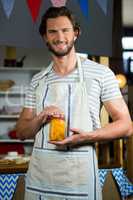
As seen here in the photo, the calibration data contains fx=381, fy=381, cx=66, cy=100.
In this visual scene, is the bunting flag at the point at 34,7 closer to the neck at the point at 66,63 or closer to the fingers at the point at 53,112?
the neck at the point at 66,63

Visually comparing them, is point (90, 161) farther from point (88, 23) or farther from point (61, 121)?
point (88, 23)

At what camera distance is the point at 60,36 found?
1364 mm

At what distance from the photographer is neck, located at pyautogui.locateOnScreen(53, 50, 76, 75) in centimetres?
141

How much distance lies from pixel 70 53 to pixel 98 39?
75cm

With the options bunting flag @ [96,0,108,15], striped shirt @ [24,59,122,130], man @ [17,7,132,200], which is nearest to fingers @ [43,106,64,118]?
man @ [17,7,132,200]

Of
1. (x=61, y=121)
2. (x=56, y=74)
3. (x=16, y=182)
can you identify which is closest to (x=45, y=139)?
(x=61, y=121)

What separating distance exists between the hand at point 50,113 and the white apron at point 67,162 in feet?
0.12

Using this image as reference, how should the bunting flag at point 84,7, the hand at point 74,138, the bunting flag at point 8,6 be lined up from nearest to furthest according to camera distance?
1. the hand at point 74,138
2. the bunting flag at point 8,6
3. the bunting flag at point 84,7

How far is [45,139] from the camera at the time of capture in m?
Result: 1.38

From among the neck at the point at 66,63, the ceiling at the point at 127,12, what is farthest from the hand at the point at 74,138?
the ceiling at the point at 127,12

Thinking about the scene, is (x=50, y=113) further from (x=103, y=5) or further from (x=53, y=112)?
(x=103, y=5)

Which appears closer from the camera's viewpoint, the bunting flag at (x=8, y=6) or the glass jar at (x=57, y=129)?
the glass jar at (x=57, y=129)

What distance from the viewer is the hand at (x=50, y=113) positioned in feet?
4.29

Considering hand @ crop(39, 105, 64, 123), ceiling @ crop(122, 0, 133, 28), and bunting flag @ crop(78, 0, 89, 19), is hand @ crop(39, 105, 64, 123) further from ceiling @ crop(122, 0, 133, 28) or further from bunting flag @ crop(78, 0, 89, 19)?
ceiling @ crop(122, 0, 133, 28)
